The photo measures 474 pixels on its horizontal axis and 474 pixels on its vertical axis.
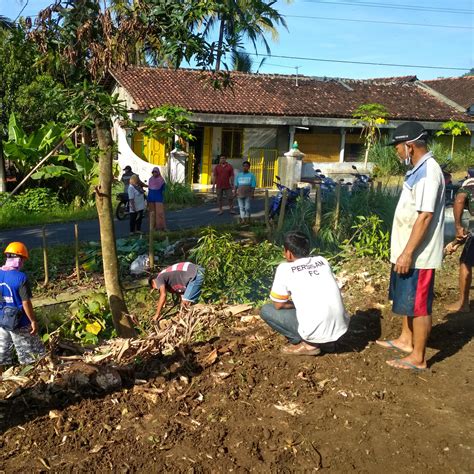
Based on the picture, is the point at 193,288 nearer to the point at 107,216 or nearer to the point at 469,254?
the point at 107,216

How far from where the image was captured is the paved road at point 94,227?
1204 centimetres

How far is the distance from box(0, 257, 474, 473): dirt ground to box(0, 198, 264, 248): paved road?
7.96 m

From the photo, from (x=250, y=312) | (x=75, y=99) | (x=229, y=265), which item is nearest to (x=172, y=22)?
(x=75, y=99)

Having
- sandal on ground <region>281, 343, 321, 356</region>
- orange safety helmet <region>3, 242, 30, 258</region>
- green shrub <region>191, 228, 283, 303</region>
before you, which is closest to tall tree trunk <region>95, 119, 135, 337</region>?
orange safety helmet <region>3, 242, 30, 258</region>

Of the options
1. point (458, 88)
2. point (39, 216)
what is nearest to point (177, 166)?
point (39, 216)

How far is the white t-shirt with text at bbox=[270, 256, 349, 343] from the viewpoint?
434cm

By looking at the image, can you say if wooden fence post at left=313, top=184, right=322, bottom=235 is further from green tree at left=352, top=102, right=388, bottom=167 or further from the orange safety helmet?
green tree at left=352, top=102, right=388, bottom=167

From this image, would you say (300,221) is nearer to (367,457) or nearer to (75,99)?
(75,99)

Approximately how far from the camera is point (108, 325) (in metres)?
7.16

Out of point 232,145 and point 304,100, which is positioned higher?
point 304,100

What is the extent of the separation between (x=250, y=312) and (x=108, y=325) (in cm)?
220

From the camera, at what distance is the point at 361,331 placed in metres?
5.25

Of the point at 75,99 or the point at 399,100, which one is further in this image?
the point at 399,100

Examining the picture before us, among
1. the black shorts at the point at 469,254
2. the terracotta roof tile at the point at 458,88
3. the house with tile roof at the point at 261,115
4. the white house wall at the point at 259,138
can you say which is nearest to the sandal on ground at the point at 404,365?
the black shorts at the point at 469,254
